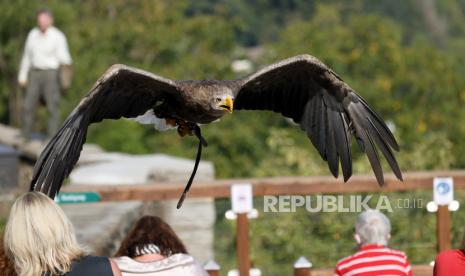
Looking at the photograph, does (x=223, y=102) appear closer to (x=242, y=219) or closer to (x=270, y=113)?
(x=242, y=219)

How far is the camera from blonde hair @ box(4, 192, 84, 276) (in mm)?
4457

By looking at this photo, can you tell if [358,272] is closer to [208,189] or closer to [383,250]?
[383,250]

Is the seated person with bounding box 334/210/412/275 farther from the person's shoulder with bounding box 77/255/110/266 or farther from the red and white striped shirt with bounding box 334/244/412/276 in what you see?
the person's shoulder with bounding box 77/255/110/266

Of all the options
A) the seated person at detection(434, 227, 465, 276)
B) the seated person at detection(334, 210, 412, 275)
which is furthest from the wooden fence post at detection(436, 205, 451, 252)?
the seated person at detection(434, 227, 465, 276)

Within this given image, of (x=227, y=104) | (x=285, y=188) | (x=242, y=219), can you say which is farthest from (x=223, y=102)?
(x=285, y=188)

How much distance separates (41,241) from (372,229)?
7.84 feet

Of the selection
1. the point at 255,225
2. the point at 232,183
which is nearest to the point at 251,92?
the point at 232,183

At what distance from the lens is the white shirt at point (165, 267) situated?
5.76m

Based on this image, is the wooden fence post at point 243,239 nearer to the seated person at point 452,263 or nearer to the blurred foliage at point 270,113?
the blurred foliage at point 270,113

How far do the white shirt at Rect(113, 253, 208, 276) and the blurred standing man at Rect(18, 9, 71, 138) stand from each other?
712cm

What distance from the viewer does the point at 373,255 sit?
632 centimetres

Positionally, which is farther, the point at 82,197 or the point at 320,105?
the point at 82,197

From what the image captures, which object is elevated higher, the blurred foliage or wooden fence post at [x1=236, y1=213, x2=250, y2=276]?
the blurred foliage

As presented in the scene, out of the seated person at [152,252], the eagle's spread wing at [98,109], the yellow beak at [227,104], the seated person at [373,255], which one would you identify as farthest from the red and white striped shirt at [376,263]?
the eagle's spread wing at [98,109]
